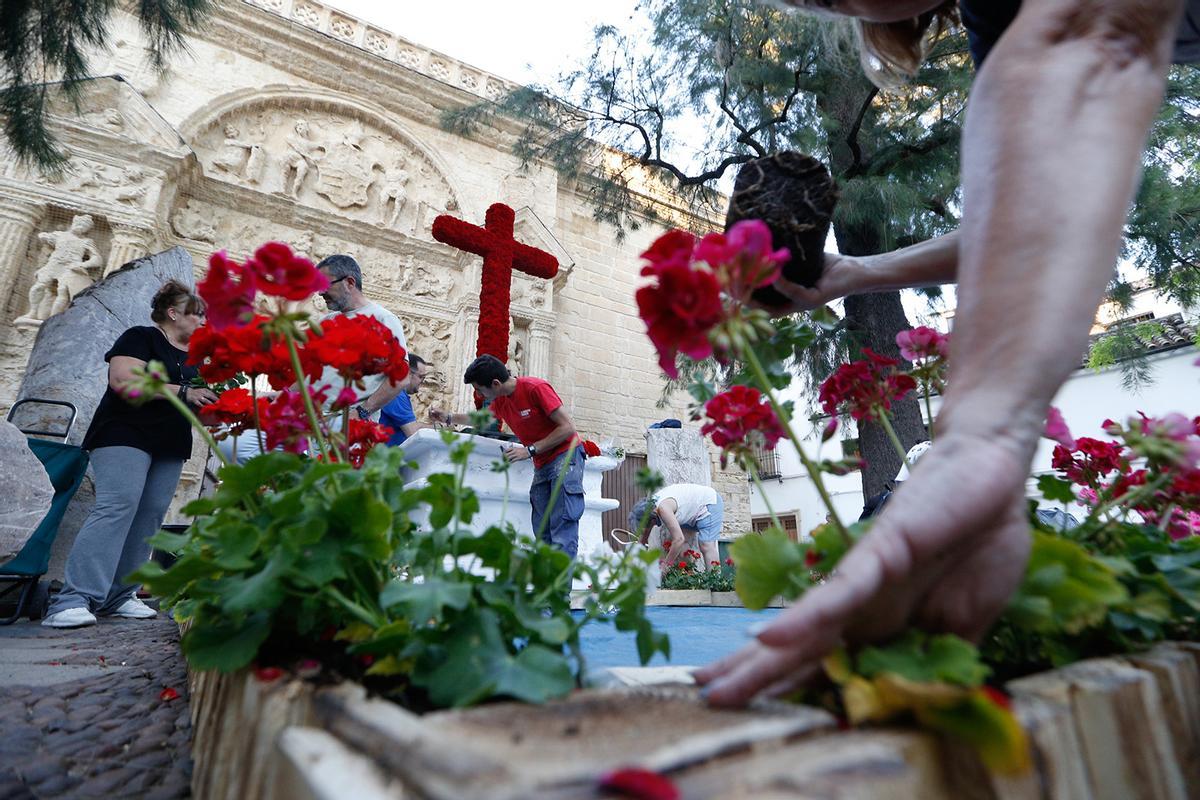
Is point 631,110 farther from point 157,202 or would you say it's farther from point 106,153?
point 106,153

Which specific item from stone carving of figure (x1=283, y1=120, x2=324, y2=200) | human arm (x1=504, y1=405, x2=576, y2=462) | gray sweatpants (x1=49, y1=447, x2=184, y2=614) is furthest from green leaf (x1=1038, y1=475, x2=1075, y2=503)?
stone carving of figure (x1=283, y1=120, x2=324, y2=200)

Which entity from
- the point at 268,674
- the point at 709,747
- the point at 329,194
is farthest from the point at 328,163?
the point at 709,747

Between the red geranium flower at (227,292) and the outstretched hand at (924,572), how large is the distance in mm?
835

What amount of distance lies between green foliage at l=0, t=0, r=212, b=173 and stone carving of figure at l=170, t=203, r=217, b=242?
5.63m

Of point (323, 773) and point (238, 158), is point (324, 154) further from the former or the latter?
point (323, 773)

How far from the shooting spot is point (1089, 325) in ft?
1.81

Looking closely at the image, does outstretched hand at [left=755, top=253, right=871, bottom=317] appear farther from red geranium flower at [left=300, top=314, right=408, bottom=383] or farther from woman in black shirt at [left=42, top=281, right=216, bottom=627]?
woman in black shirt at [left=42, top=281, right=216, bottom=627]

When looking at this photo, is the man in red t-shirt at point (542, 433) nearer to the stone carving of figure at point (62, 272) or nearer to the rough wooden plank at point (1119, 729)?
the rough wooden plank at point (1119, 729)

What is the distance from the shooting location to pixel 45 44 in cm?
229

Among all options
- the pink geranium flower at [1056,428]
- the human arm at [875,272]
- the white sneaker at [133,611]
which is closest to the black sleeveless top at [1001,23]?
the human arm at [875,272]

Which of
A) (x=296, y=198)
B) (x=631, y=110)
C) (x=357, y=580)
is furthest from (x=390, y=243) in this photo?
(x=357, y=580)

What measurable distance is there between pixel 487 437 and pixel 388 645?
263 centimetres

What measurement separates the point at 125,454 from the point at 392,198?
23.2 feet

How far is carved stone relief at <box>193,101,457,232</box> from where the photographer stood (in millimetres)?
8211
